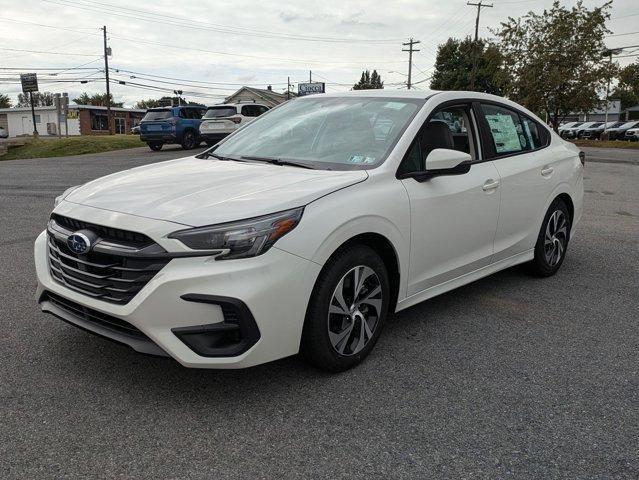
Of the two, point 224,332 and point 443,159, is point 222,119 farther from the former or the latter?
point 224,332

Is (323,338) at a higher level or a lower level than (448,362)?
higher

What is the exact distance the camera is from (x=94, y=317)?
2.99m

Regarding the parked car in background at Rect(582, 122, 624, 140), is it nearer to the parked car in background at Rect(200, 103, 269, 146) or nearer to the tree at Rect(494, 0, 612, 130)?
the tree at Rect(494, 0, 612, 130)

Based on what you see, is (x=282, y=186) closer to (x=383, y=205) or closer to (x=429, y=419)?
(x=383, y=205)

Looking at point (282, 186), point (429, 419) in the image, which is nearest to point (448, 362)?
point (429, 419)

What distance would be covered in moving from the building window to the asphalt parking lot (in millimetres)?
74177

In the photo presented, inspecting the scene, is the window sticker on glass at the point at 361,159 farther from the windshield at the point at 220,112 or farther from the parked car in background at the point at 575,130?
the parked car in background at the point at 575,130

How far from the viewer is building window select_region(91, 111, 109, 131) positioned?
72.3 m

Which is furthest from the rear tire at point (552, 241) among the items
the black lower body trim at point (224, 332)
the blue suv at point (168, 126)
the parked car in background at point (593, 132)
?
the parked car in background at point (593, 132)

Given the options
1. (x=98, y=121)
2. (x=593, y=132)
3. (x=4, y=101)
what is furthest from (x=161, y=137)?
(x=4, y=101)

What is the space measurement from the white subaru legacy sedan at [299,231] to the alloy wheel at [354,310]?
1 cm

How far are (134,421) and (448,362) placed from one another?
1837 millimetres

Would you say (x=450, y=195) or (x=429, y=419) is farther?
(x=450, y=195)

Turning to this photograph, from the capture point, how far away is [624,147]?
32.5 metres
